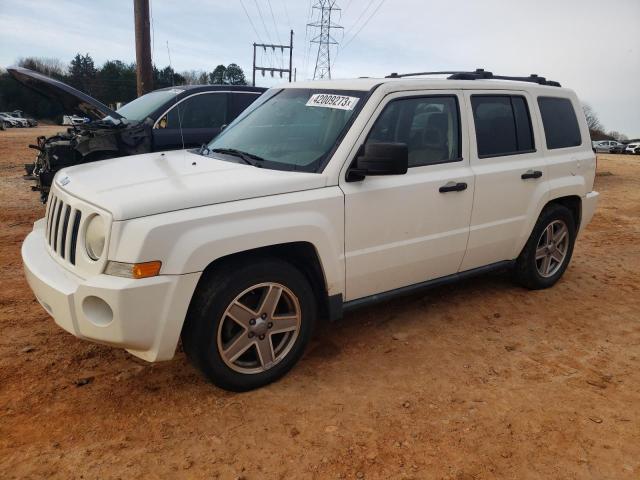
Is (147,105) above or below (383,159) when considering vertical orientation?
above

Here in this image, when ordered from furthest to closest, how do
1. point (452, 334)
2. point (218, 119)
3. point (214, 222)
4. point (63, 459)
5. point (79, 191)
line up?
point (218, 119), point (452, 334), point (79, 191), point (214, 222), point (63, 459)

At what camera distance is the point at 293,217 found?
3172 millimetres

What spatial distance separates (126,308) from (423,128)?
7.97 feet

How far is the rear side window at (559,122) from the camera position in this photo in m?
4.80

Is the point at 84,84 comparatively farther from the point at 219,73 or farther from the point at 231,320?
the point at 231,320

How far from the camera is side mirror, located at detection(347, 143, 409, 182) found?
3236 mm

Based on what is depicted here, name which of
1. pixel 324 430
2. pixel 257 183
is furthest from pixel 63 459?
pixel 257 183

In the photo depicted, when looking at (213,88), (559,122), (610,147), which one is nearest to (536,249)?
(559,122)

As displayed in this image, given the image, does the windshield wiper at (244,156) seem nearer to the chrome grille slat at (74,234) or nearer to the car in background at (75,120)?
the chrome grille slat at (74,234)

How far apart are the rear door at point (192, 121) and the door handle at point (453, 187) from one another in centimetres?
428

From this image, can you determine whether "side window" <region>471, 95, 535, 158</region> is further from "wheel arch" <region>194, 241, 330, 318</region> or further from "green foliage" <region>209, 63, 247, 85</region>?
"green foliage" <region>209, 63, 247, 85</region>

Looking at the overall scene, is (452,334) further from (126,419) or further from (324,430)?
(126,419)

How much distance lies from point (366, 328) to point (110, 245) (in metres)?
2.22

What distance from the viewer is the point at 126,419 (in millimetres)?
2971
